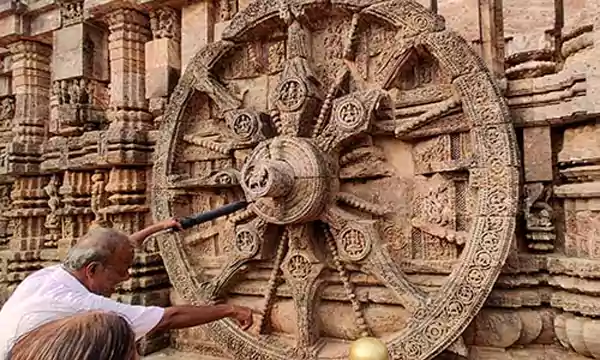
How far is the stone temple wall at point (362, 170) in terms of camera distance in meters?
3.57

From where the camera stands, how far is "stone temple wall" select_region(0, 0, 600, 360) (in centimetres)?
357

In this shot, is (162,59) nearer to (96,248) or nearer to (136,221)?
(136,221)

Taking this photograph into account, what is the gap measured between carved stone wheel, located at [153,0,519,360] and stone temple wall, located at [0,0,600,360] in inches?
0.6

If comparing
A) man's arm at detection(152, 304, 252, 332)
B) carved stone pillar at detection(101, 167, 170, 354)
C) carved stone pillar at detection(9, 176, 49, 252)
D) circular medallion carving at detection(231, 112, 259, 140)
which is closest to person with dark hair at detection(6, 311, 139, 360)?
man's arm at detection(152, 304, 252, 332)

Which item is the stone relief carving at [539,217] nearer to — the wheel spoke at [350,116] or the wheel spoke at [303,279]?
the wheel spoke at [350,116]

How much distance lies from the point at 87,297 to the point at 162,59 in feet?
11.9

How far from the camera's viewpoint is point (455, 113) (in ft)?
12.6

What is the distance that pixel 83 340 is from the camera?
1.25 m

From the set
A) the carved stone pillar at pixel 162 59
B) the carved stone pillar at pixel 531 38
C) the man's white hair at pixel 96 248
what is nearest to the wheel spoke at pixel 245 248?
the man's white hair at pixel 96 248

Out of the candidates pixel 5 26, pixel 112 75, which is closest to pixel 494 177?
pixel 112 75

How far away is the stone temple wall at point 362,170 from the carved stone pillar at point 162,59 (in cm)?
3

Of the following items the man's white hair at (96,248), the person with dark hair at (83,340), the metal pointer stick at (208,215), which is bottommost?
the person with dark hair at (83,340)

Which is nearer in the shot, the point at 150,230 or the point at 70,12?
the point at 150,230

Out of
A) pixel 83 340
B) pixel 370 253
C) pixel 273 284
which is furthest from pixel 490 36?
pixel 83 340
